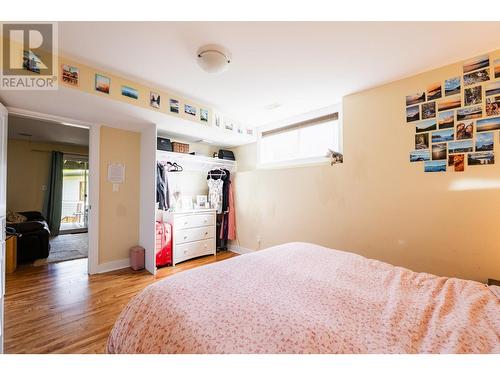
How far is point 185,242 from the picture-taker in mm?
3316

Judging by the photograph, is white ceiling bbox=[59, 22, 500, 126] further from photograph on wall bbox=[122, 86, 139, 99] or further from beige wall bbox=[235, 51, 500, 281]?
beige wall bbox=[235, 51, 500, 281]

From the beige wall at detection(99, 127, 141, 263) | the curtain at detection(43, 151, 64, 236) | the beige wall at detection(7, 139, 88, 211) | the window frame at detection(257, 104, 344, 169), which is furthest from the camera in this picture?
the curtain at detection(43, 151, 64, 236)

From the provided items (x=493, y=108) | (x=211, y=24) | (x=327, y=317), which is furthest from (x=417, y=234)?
(x=211, y=24)

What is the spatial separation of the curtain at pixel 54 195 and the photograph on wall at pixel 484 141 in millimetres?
7185

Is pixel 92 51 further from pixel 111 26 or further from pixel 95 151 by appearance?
pixel 95 151

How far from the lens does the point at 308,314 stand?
0.89 metres

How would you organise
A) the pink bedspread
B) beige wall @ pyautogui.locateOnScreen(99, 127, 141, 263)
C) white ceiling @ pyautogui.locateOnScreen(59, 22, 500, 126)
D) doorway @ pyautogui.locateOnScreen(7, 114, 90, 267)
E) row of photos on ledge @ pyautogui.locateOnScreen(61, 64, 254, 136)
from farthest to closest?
doorway @ pyautogui.locateOnScreen(7, 114, 90, 267), beige wall @ pyautogui.locateOnScreen(99, 127, 141, 263), row of photos on ledge @ pyautogui.locateOnScreen(61, 64, 254, 136), white ceiling @ pyautogui.locateOnScreen(59, 22, 500, 126), the pink bedspread

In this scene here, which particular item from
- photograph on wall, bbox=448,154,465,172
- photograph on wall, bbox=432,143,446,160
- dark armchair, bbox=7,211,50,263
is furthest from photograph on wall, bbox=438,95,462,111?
dark armchair, bbox=7,211,50,263

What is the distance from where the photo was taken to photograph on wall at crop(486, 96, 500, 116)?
171cm

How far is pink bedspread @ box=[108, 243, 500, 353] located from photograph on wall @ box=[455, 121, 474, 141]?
1.29m

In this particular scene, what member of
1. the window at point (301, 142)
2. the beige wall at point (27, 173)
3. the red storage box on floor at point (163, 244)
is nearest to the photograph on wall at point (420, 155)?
the window at point (301, 142)

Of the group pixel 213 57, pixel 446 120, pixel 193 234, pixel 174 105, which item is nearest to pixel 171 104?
pixel 174 105

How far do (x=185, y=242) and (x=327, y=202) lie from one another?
7.00ft

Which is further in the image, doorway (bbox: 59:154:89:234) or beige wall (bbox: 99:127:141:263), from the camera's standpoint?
doorway (bbox: 59:154:89:234)
